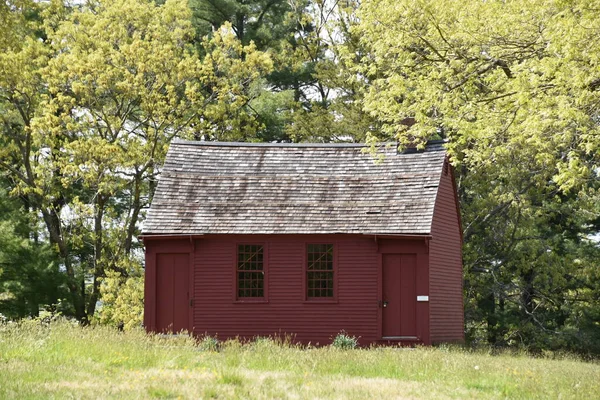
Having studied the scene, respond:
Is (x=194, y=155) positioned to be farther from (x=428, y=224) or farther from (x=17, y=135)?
(x=17, y=135)

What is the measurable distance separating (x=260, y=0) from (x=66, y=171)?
14090 millimetres

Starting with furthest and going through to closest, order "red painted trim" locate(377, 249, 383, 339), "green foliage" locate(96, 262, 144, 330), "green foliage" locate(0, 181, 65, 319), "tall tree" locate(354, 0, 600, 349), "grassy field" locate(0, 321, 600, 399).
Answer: "green foliage" locate(0, 181, 65, 319)
"green foliage" locate(96, 262, 144, 330)
"red painted trim" locate(377, 249, 383, 339)
"tall tree" locate(354, 0, 600, 349)
"grassy field" locate(0, 321, 600, 399)

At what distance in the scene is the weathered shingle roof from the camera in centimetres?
2552

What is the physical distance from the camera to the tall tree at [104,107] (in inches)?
1320

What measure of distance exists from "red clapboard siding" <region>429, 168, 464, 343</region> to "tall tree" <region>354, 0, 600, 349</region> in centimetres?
212

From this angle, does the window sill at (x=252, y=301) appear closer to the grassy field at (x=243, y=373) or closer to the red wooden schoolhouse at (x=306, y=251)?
the red wooden schoolhouse at (x=306, y=251)

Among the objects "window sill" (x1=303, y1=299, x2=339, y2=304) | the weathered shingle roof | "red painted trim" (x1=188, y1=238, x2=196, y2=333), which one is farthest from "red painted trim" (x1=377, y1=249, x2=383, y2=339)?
"red painted trim" (x1=188, y1=238, x2=196, y2=333)

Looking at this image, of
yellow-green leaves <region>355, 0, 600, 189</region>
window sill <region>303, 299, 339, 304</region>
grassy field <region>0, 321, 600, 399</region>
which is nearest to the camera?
grassy field <region>0, 321, 600, 399</region>

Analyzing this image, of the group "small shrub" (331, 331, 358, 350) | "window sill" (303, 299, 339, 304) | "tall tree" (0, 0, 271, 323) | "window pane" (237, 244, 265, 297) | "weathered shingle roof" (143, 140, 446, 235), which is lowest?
"small shrub" (331, 331, 358, 350)

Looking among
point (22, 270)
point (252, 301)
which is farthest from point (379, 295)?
point (22, 270)

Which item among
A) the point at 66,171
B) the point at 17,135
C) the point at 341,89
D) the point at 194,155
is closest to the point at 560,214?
the point at 341,89

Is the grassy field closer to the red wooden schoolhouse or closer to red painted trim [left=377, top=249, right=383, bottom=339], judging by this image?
red painted trim [left=377, top=249, right=383, bottom=339]

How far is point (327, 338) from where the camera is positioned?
2530cm

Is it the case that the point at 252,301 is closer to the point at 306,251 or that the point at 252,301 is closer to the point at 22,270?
the point at 306,251
